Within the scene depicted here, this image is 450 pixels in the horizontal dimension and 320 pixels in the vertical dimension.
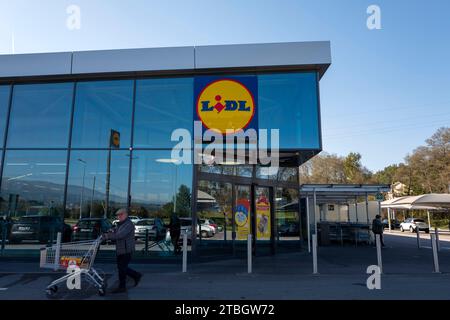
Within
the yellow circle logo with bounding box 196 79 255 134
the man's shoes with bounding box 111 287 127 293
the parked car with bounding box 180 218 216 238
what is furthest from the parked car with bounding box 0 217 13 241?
the yellow circle logo with bounding box 196 79 255 134

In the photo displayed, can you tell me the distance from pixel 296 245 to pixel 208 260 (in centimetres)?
451

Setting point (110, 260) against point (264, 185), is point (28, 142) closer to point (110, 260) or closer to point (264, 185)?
point (110, 260)

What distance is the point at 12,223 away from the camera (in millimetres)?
11984

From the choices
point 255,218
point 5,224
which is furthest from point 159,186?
point 5,224

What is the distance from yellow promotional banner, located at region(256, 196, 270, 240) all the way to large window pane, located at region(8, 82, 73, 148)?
754 cm

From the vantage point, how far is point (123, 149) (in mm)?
11883

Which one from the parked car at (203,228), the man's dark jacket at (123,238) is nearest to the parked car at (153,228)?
the parked car at (203,228)

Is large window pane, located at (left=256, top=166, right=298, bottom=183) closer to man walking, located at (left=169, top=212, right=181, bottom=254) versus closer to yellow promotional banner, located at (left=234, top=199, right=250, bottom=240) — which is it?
yellow promotional banner, located at (left=234, top=199, right=250, bottom=240)

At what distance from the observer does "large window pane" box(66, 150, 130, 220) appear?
1157 centimetres

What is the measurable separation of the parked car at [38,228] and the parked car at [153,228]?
8.31 ft

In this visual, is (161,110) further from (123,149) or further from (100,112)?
(100,112)

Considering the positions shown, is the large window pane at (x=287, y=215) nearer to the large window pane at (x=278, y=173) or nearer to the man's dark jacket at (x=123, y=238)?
the large window pane at (x=278, y=173)

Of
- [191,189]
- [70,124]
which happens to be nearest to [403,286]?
[191,189]
